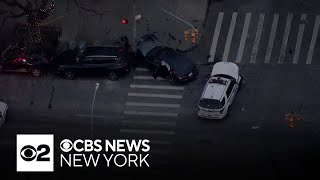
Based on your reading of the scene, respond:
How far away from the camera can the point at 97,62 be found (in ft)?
126

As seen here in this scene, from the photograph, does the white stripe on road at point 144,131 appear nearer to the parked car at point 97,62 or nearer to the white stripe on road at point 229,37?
the parked car at point 97,62

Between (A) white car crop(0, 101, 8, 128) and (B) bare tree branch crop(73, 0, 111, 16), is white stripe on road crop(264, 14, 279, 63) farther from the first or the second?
(A) white car crop(0, 101, 8, 128)

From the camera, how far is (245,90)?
123 feet

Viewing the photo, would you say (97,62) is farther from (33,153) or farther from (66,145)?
(33,153)

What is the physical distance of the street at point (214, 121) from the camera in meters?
33.0

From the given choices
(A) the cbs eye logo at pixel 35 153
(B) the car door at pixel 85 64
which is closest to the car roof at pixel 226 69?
(B) the car door at pixel 85 64

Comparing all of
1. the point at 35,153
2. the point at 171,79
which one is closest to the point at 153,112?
the point at 171,79

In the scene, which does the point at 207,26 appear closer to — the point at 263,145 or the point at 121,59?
the point at 121,59

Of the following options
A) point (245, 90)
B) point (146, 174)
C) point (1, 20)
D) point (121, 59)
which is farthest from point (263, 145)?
point (1, 20)

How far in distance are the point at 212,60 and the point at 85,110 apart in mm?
10129

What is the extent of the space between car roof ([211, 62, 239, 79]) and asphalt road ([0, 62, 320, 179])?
1221 millimetres

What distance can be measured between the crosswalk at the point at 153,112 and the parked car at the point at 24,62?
6.86 meters

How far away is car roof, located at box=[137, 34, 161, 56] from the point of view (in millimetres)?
39344

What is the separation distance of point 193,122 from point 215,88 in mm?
2694
